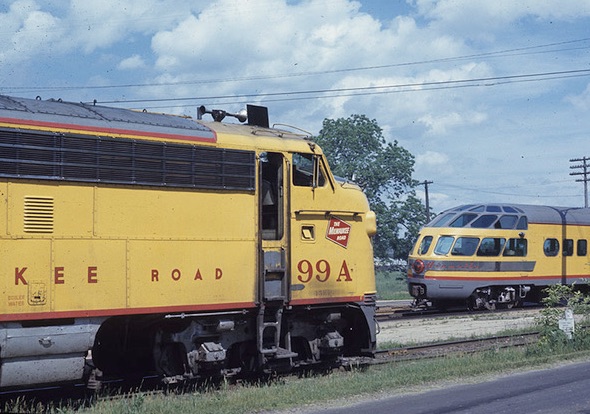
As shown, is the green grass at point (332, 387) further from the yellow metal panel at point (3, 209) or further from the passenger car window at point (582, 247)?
the passenger car window at point (582, 247)

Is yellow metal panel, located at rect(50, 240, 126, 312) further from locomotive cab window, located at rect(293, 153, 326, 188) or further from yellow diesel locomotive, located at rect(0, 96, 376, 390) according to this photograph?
locomotive cab window, located at rect(293, 153, 326, 188)

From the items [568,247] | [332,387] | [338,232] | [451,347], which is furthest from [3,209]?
[568,247]

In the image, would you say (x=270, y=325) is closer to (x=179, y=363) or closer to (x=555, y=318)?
(x=179, y=363)

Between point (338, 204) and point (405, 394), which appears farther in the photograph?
point (338, 204)

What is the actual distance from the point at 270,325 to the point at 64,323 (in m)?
3.18

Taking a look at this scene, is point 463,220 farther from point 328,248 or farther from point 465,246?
point 328,248

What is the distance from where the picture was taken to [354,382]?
11.1 m

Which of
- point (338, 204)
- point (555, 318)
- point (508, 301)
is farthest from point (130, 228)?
point (508, 301)

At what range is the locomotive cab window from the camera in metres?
11.9

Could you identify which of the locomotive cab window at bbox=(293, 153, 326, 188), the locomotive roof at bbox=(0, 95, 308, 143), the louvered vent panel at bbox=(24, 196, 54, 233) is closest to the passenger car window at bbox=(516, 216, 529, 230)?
the locomotive cab window at bbox=(293, 153, 326, 188)

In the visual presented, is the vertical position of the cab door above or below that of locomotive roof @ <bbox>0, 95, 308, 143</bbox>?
below

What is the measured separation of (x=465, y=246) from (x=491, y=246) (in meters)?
1.00

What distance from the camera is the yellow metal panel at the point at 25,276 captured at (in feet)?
29.1

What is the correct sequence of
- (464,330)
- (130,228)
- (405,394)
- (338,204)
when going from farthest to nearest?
(464,330) < (338,204) < (405,394) < (130,228)
